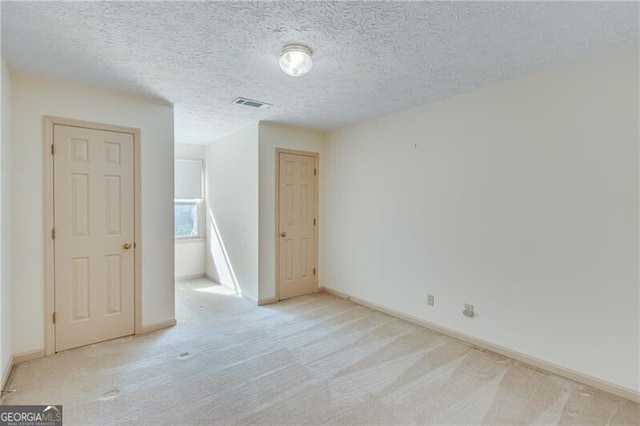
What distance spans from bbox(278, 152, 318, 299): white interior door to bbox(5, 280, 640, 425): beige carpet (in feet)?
3.87

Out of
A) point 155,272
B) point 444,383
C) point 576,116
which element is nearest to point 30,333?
point 155,272

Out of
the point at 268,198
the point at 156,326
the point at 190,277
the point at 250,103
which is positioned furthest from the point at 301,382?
the point at 190,277

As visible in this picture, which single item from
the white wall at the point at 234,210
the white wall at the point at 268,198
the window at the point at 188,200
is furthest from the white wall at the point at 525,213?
the window at the point at 188,200

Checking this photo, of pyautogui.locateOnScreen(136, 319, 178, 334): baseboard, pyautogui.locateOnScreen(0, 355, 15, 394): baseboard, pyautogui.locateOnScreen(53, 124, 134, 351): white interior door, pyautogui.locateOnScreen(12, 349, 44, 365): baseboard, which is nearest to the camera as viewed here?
pyautogui.locateOnScreen(0, 355, 15, 394): baseboard

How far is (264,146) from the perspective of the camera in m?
4.18

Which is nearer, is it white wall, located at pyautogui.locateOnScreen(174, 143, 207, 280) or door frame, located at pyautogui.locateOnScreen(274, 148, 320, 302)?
door frame, located at pyautogui.locateOnScreen(274, 148, 320, 302)

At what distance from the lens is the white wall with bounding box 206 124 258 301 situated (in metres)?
4.29

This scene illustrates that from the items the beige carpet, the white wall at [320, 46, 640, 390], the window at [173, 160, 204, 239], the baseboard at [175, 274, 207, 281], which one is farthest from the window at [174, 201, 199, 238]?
the white wall at [320, 46, 640, 390]

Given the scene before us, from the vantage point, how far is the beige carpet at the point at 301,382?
6.66 ft

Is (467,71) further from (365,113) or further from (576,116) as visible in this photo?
(365,113)

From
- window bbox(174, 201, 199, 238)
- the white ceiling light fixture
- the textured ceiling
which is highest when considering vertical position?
the textured ceiling

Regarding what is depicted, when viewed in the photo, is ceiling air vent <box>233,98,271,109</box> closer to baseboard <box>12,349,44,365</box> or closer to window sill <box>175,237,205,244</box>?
baseboard <box>12,349,44,365</box>

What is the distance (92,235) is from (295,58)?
2.45 metres

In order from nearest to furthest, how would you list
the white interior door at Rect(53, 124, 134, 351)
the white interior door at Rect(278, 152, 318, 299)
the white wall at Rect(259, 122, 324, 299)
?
the white interior door at Rect(53, 124, 134, 351) → the white wall at Rect(259, 122, 324, 299) → the white interior door at Rect(278, 152, 318, 299)
